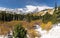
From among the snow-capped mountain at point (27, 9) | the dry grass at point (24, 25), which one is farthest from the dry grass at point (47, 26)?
the snow-capped mountain at point (27, 9)

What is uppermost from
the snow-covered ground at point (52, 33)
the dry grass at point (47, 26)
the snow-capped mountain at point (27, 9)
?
the snow-capped mountain at point (27, 9)

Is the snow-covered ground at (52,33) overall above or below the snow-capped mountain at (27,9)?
below

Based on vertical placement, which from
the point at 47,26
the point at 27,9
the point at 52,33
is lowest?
the point at 52,33

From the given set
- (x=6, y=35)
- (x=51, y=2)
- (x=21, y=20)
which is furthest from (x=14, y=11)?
(x=51, y=2)

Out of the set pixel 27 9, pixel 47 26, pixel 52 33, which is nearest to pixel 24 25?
pixel 27 9

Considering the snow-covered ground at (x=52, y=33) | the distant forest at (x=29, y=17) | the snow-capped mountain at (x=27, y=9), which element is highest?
the snow-capped mountain at (x=27, y=9)

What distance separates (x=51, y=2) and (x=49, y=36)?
66 cm

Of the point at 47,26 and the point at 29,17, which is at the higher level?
the point at 29,17

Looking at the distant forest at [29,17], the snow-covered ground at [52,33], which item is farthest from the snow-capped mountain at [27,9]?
the snow-covered ground at [52,33]

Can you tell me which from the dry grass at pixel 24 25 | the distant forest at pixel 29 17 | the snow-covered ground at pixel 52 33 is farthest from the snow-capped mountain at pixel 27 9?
the snow-covered ground at pixel 52 33

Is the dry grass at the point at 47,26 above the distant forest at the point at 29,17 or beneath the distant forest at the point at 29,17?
beneath

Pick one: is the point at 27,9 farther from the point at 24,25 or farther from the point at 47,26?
the point at 47,26

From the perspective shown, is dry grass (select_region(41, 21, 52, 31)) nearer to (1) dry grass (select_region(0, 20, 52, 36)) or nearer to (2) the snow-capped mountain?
(1) dry grass (select_region(0, 20, 52, 36))

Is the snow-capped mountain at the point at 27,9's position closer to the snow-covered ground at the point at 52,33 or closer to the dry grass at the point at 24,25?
the dry grass at the point at 24,25
